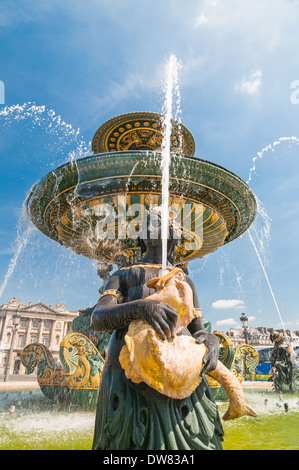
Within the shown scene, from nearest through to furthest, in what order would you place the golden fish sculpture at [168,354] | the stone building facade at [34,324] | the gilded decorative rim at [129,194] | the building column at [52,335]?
the golden fish sculpture at [168,354] → the gilded decorative rim at [129,194] → the stone building facade at [34,324] → the building column at [52,335]

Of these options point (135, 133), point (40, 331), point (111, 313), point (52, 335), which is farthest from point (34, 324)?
point (111, 313)

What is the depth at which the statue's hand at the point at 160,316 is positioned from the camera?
6.42 feet

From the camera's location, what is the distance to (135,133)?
8.15m

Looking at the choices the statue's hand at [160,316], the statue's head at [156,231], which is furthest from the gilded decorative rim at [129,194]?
the statue's hand at [160,316]

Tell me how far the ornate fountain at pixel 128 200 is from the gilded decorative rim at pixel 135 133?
2 cm

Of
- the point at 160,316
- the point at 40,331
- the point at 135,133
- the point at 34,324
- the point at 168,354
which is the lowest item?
the point at 168,354

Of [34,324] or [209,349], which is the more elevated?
[34,324]

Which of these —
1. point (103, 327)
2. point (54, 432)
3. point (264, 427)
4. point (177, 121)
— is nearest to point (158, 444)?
Answer: point (103, 327)

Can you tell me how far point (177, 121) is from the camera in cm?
820

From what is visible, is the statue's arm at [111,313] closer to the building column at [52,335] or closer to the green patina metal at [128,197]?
the green patina metal at [128,197]

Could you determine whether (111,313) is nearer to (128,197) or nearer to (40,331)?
(128,197)

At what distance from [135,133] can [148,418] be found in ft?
23.5

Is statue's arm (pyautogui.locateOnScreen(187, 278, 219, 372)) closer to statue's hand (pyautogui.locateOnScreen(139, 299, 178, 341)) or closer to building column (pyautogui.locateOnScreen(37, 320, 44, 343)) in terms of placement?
statue's hand (pyautogui.locateOnScreen(139, 299, 178, 341))
